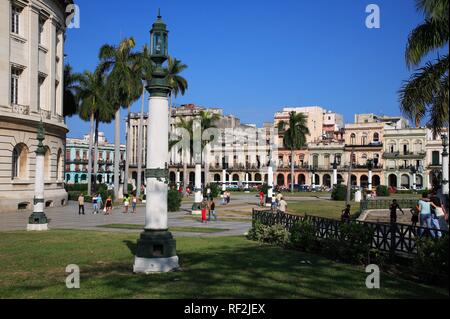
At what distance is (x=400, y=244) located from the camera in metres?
11.5

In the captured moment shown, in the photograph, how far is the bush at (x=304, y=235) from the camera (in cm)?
1444

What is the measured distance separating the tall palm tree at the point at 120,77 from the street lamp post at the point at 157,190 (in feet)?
126

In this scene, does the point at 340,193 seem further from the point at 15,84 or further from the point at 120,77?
the point at 15,84

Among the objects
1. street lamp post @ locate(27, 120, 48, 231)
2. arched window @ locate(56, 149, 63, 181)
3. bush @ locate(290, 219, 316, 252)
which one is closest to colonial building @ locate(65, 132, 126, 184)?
arched window @ locate(56, 149, 63, 181)

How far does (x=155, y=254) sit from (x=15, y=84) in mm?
27526

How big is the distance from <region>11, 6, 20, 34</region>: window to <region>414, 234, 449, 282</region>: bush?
106ft

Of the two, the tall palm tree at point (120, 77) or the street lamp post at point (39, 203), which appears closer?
the street lamp post at point (39, 203)

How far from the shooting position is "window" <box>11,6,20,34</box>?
34.4m

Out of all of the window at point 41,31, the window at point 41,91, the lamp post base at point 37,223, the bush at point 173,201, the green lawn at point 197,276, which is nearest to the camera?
the green lawn at point 197,276

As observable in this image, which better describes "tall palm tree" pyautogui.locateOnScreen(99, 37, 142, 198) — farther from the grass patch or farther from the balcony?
the balcony

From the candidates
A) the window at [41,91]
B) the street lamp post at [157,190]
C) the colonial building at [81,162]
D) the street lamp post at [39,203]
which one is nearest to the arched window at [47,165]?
the window at [41,91]

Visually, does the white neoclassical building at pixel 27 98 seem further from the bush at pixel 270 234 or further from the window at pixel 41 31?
the bush at pixel 270 234
